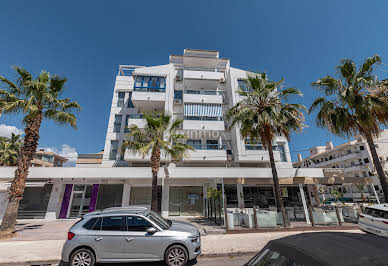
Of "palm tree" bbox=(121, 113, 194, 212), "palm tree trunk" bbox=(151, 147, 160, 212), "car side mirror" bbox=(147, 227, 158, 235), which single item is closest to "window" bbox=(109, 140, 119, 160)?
Answer: "palm tree" bbox=(121, 113, 194, 212)

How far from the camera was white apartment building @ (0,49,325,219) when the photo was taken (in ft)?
50.1

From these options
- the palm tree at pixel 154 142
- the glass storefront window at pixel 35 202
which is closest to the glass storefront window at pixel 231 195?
the palm tree at pixel 154 142

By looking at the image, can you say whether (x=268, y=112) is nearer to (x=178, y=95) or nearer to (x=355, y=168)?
(x=178, y=95)

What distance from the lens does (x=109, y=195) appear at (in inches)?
653

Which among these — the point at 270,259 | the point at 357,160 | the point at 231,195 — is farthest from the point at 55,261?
the point at 357,160

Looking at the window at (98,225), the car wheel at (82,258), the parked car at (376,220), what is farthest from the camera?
the parked car at (376,220)

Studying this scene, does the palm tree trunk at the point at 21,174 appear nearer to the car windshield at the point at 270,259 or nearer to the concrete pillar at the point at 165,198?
the concrete pillar at the point at 165,198

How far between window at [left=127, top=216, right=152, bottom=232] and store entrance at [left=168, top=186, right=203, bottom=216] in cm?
1173

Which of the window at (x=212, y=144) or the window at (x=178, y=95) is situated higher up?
the window at (x=178, y=95)

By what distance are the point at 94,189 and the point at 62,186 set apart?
9.13ft

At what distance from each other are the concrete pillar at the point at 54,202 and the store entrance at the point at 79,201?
102 centimetres

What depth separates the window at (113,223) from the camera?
5465mm

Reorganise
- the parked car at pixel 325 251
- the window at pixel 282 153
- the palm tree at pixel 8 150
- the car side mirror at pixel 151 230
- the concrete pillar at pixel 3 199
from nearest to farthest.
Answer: the parked car at pixel 325 251 < the car side mirror at pixel 151 230 < the concrete pillar at pixel 3 199 < the window at pixel 282 153 < the palm tree at pixel 8 150

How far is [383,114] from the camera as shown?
1084 centimetres
